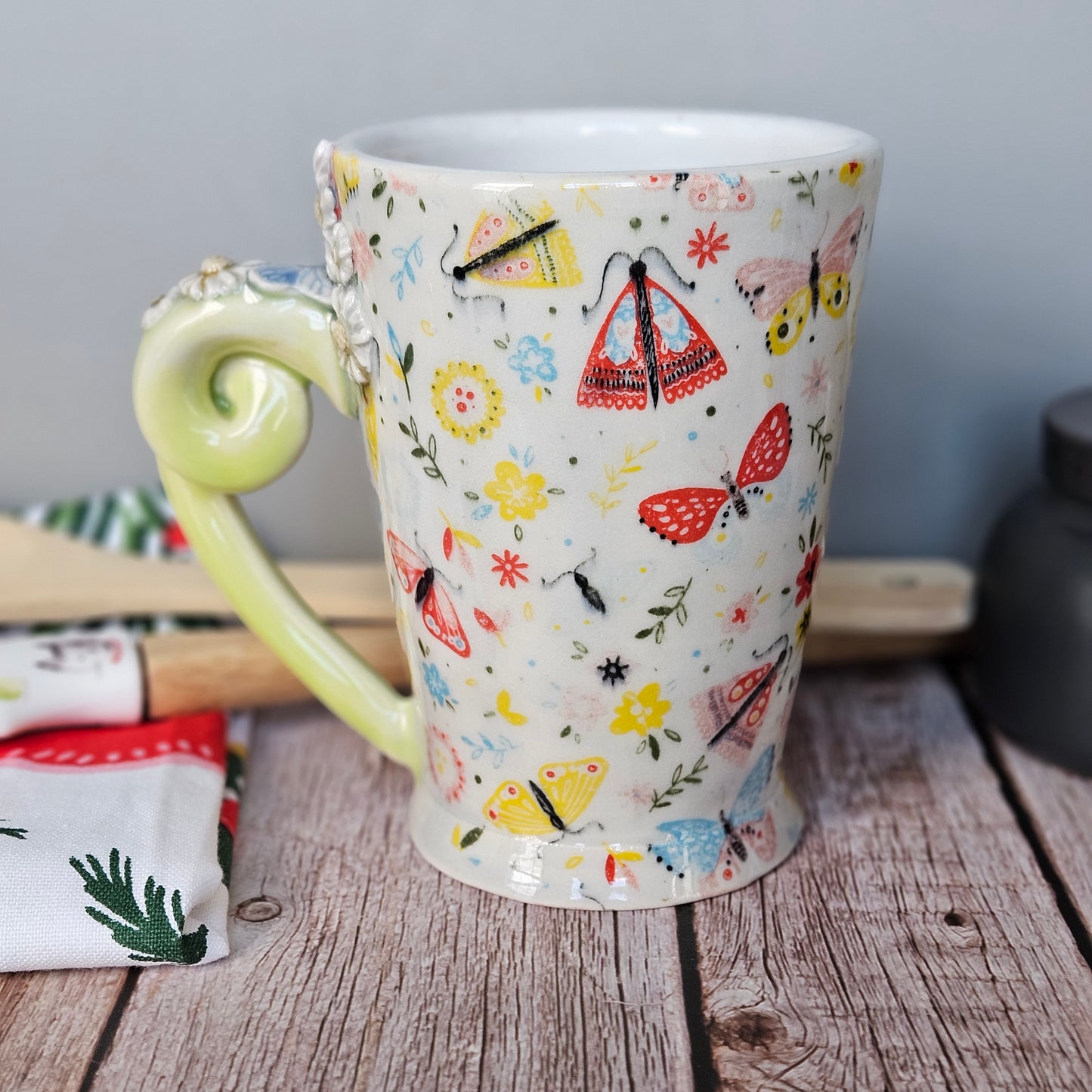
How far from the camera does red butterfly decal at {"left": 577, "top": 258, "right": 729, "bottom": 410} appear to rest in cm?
36

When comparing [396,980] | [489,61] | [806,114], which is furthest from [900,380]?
[396,980]

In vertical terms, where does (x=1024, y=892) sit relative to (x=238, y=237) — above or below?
below

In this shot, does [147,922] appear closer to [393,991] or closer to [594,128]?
[393,991]

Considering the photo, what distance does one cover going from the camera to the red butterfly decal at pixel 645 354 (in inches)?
14.3

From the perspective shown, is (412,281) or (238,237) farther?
(238,237)

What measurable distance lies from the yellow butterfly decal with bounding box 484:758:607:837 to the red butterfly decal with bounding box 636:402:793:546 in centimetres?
9

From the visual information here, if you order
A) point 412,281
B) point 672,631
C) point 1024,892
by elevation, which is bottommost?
point 1024,892

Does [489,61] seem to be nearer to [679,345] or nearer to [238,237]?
[238,237]

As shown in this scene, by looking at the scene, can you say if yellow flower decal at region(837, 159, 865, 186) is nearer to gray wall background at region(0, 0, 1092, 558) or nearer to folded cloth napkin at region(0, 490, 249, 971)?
gray wall background at region(0, 0, 1092, 558)

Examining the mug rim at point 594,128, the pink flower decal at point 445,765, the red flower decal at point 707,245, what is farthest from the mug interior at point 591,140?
the pink flower decal at point 445,765

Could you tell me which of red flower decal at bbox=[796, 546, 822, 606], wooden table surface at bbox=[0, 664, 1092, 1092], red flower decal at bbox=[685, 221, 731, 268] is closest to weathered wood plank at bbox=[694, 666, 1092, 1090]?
wooden table surface at bbox=[0, 664, 1092, 1092]

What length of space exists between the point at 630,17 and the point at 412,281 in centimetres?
25

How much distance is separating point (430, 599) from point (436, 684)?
0.04 metres

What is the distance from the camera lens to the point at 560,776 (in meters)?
0.44
